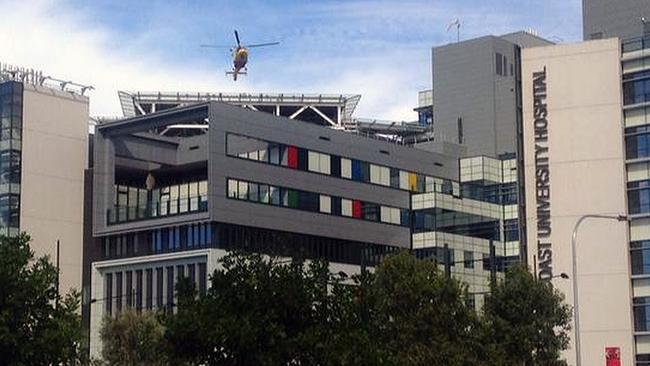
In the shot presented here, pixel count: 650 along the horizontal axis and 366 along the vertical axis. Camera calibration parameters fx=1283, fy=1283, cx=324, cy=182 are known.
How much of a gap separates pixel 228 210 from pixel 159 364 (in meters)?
31.4

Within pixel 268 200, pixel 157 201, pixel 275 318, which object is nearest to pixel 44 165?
pixel 157 201

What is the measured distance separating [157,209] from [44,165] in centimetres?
1136

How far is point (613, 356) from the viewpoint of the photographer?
Answer: 112312 mm

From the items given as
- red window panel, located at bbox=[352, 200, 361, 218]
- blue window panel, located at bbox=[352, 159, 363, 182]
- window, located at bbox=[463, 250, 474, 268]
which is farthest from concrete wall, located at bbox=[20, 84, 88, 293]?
window, located at bbox=[463, 250, 474, 268]

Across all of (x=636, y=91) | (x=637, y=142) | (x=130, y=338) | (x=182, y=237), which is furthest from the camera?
(x=636, y=91)

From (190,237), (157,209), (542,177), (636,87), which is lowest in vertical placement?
→ (190,237)

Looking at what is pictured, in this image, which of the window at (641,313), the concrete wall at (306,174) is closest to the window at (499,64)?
the concrete wall at (306,174)

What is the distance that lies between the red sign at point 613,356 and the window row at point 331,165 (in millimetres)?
21505

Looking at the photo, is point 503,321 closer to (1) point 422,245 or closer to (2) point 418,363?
(2) point 418,363

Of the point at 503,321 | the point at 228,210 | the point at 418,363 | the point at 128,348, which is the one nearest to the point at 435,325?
the point at 418,363

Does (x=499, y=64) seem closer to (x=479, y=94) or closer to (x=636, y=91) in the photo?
(x=479, y=94)

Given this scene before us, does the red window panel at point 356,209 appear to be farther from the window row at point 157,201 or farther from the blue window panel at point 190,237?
the blue window panel at point 190,237

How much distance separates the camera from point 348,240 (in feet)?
380

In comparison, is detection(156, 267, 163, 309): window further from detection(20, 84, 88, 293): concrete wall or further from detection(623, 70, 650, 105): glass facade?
detection(623, 70, 650, 105): glass facade
